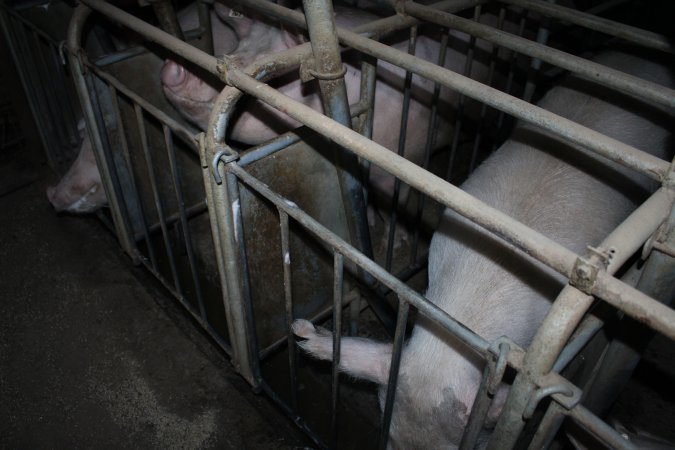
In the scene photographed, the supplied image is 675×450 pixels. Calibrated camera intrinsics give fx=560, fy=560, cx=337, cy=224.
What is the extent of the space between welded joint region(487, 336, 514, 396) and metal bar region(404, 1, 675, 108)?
3.12 feet

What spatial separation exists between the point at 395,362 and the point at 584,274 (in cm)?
69

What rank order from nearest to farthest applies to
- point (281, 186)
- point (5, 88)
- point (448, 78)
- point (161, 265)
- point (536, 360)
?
point (536, 360), point (448, 78), point (281, 186), point (161, 265), point (5, 88)

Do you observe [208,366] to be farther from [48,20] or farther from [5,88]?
[5,88]

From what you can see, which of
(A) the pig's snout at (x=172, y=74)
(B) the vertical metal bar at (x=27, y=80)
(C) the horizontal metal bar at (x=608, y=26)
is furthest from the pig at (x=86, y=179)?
(C) the horizontal metal bar at (x=608, y=26)

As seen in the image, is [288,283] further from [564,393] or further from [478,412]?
[564,393]

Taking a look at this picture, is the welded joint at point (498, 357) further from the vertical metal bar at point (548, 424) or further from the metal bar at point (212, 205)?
the metal bar at point (212, 205)

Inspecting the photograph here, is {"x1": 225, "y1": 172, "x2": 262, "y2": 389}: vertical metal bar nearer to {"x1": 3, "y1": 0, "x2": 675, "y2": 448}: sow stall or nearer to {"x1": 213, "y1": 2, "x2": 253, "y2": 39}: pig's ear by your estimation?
{"x1": 3, "y1": 0, "x2": 675, "y2": 448}: sow stall

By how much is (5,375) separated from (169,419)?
902 mm

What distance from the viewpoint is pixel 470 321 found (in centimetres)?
196

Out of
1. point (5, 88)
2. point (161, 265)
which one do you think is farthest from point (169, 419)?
point (5, 88)

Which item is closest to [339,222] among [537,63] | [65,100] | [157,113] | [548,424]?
[157,113]

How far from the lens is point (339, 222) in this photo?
2.42m

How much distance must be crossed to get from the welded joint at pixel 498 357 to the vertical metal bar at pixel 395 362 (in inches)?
10.8

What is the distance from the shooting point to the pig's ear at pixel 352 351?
1834mm
